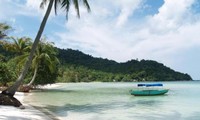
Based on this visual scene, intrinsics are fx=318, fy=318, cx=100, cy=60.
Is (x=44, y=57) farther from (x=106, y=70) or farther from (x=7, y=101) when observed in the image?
(x=106, y=70)

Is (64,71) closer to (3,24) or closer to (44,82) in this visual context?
(44,82)

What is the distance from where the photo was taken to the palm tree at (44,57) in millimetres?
37688

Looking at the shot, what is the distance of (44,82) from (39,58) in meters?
5.78

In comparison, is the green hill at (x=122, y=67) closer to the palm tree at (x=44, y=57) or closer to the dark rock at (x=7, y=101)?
the palm tree at (x=44, y=57)

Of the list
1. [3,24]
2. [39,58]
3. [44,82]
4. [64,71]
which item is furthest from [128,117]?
[64,71]

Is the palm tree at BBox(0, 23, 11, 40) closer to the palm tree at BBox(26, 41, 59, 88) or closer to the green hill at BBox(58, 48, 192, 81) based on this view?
the palm tree at BBox(26, 41, 59, 88)

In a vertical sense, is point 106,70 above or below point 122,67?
below

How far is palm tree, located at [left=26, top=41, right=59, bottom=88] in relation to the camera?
1484 inches

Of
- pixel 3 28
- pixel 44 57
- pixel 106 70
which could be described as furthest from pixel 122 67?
pixel 3 28

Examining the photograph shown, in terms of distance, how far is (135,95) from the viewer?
32844 millimetres

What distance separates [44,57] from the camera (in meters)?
38.0

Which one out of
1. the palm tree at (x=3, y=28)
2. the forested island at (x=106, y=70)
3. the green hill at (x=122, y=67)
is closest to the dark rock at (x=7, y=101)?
the palm tree at (x=3, y=28)

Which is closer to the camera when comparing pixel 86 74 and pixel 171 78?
pixel 86 74

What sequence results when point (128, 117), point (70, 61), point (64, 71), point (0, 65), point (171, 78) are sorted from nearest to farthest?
point (128, 117)
point (0, 65)
point (64, 71)
point (70, 61)
point (171, 78)
